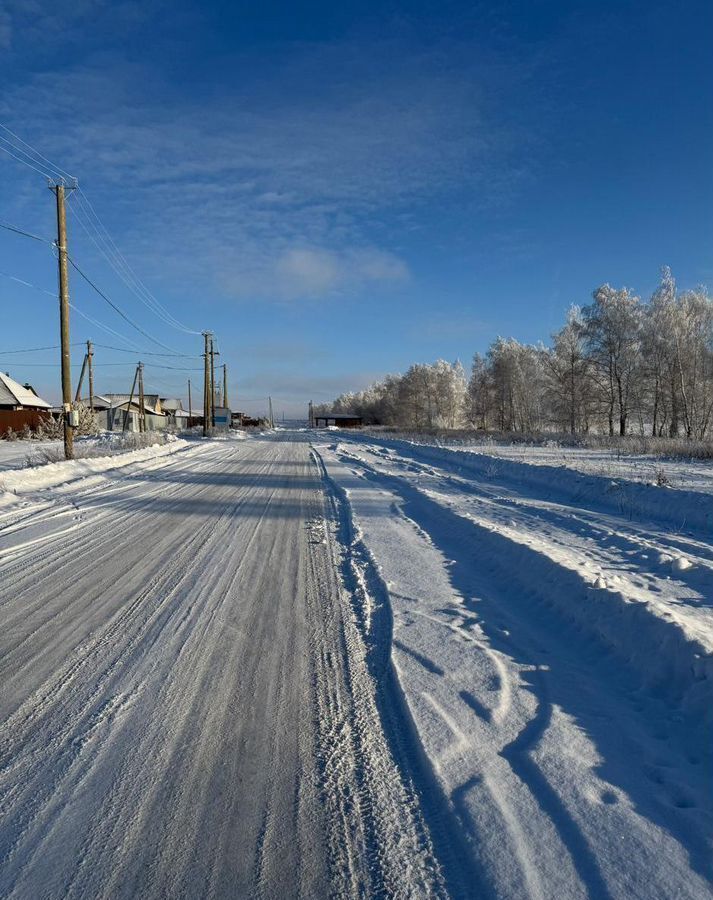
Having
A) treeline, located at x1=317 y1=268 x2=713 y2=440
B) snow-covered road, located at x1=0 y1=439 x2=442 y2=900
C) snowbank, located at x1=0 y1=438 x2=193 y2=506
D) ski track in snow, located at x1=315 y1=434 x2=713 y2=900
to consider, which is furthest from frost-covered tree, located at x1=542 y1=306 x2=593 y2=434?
snow-covered road, located at x1=0 y1=439 x2=442 y2=900

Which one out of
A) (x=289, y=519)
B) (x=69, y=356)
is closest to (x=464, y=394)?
(x=69, y=356)

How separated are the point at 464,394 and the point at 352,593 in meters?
99.6

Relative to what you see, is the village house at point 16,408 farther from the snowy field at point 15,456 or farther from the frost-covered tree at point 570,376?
the frost-covered tree at point 570,376

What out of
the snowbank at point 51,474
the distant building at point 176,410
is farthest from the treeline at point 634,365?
the distant building at point 176,410

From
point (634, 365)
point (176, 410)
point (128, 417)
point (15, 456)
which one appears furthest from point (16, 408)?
point (176, 410)

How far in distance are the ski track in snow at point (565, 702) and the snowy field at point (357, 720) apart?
0.05ft

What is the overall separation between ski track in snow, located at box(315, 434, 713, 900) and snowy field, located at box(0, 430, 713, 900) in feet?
0.05

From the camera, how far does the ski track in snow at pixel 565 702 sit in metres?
2.34

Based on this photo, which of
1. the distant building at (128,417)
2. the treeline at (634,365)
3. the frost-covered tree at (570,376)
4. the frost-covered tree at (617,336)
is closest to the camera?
the treeline at (634,365)

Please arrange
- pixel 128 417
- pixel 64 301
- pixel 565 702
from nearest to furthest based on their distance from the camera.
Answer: pixel 565 702, pixel 64 301, pixel 128 417

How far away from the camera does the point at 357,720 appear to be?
3359mm

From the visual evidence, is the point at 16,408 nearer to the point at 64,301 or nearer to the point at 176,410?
the point at 64,301

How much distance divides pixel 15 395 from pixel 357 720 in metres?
56.7

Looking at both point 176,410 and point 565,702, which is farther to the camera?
point 176,410
